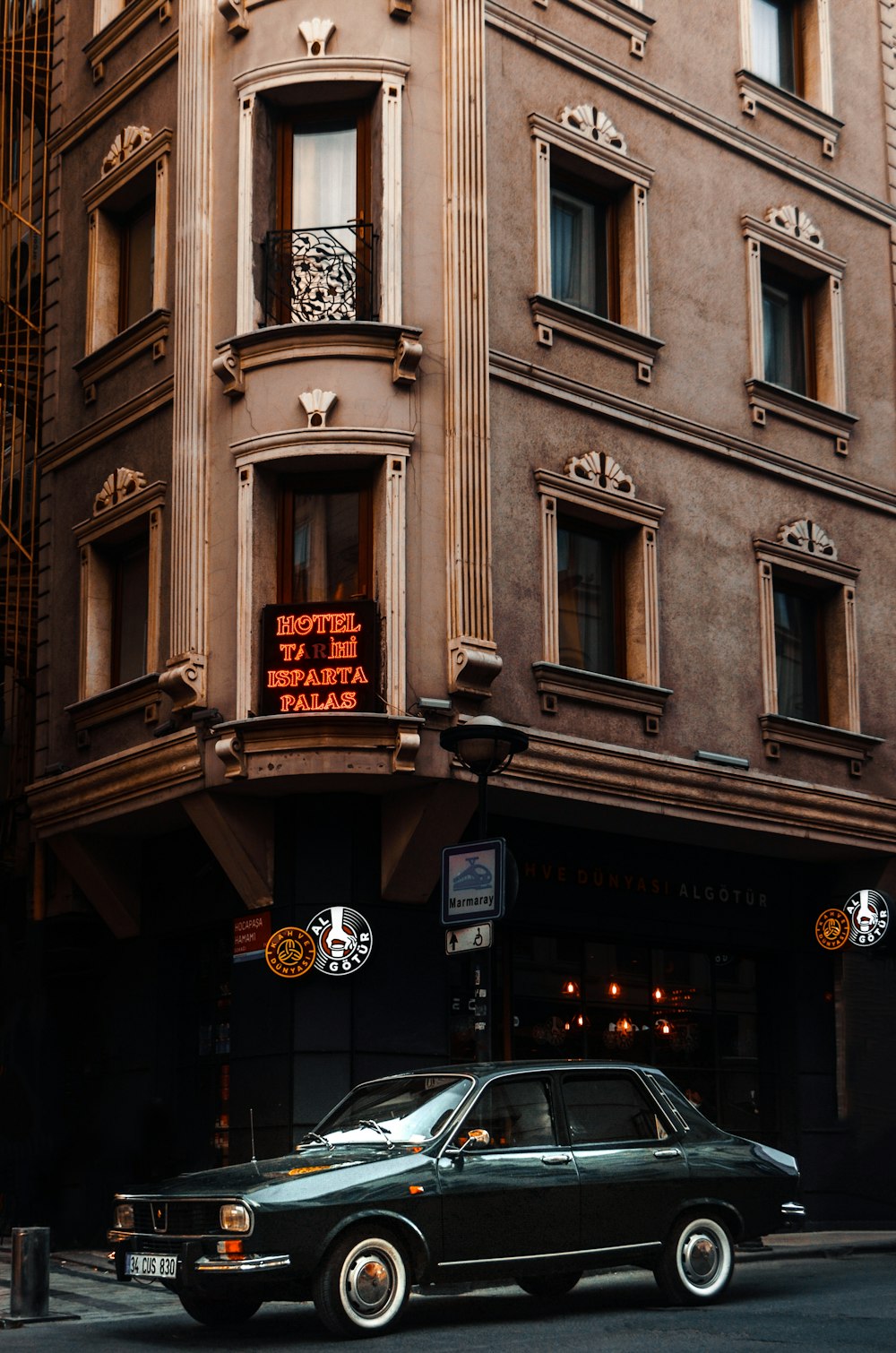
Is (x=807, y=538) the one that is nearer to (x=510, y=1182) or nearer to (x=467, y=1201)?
(x=510, y=1182)

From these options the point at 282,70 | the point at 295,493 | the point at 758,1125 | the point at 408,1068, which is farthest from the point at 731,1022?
the point at 282,70

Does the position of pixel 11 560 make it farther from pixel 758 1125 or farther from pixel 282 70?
pixel 758 1125

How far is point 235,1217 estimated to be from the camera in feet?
34.9

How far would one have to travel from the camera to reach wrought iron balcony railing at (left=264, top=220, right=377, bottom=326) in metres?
17.8

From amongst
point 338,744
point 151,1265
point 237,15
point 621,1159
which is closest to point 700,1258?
point 621,1159

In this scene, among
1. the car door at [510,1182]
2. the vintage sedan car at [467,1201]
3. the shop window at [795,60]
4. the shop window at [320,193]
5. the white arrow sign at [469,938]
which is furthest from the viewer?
the shop window at [795,60]

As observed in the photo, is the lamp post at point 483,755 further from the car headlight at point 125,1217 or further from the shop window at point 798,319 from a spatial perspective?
the shop window at point 798,319

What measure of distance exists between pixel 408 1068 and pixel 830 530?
862cm

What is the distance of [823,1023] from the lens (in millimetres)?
21312

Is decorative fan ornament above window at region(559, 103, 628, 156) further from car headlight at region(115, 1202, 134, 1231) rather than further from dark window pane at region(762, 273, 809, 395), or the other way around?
car headlight at region(115, 1202, 134, 1231)

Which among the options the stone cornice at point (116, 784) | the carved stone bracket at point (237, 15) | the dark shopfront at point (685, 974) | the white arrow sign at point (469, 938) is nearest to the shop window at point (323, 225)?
the carved stone bracket at point (237, 15)

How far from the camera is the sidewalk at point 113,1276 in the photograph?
13.3 m

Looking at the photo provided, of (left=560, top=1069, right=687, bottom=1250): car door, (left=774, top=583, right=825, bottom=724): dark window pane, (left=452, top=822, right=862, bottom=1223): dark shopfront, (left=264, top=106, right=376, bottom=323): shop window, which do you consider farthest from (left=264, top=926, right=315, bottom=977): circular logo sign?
(left=774, top=583, right=825, bottom=724): dark window pane

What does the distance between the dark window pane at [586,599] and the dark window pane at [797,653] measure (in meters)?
2.50
